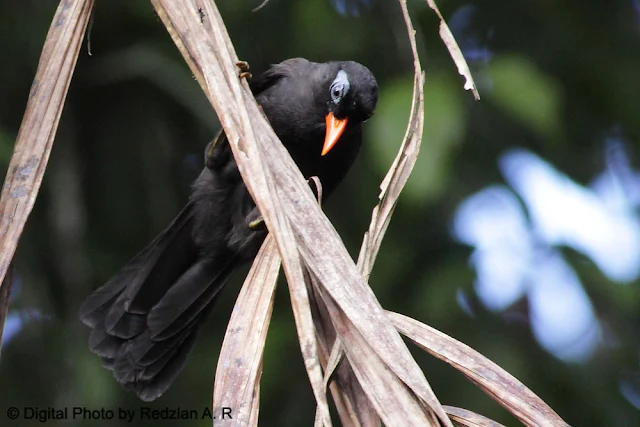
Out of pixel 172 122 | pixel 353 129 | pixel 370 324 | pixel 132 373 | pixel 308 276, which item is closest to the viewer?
pixel 370 324

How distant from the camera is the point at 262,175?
1657mm

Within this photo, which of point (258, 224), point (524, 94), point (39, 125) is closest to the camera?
point (39, 125)

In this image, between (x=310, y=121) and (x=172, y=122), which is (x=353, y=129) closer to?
(x=310, y=121)

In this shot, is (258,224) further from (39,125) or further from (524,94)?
(39,125)

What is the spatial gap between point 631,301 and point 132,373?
229 centimetres

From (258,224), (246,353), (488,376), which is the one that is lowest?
(258,224)

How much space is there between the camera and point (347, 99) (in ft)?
11.9

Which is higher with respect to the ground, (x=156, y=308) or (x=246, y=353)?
(x=246, y=353)

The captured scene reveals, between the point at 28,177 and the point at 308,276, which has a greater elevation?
the point at 28,177

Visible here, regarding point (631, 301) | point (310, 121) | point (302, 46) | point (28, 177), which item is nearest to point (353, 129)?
point (310, 121)

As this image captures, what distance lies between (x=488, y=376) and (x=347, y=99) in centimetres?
215

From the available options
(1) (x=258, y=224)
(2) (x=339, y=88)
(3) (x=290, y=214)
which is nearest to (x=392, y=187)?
(3) (x=290, y=214)

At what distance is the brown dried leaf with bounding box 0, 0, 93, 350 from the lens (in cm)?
176

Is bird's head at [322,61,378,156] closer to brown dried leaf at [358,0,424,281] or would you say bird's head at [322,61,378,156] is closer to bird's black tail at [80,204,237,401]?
bird's black tail at [80,204,237,401]
